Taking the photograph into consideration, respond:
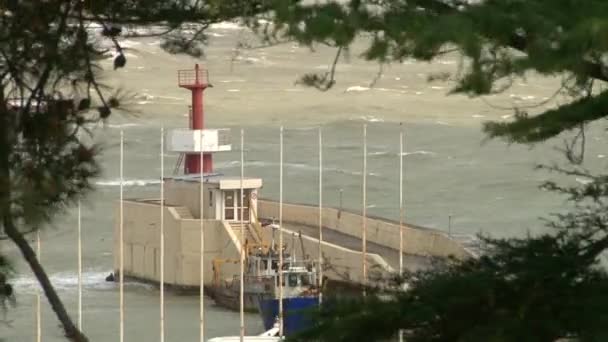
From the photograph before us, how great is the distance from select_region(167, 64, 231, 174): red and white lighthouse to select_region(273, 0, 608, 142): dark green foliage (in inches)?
637

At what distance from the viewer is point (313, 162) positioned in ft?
85.1

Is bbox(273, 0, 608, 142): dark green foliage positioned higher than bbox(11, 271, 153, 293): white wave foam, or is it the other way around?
bbox(273, 0, 608, 142): dark green foliage

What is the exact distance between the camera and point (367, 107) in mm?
36188

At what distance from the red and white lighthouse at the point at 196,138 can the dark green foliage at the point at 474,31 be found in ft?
53.1

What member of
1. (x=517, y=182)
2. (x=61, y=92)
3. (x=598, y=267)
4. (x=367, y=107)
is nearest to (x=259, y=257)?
(x=517, y=182)

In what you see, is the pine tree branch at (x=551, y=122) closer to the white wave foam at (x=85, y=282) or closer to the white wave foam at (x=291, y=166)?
the white wave foam at (x=85, y=282)

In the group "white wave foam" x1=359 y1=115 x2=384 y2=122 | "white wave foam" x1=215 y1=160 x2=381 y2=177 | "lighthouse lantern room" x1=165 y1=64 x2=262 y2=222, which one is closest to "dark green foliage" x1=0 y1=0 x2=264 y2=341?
"lighthouse lantern room" x1=165 y1=64 x2=262 y2=222

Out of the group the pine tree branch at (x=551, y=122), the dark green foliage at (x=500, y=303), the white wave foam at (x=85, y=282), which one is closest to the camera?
the dark green foliage at (x=500, y=303)

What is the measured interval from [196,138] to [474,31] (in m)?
16.9

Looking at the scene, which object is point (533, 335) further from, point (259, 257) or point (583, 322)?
point (259, 257)

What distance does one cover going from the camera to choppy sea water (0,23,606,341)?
52.4 feet

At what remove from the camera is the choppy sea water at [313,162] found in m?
16.0

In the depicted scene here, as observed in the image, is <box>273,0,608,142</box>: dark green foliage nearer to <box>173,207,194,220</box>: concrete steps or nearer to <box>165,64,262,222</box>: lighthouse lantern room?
<box>165,64,262,222</box>: lighthouse lantern room

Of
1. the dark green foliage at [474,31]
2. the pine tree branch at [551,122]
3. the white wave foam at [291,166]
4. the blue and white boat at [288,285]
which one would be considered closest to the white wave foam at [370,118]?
the white wave foam at [291,166]
